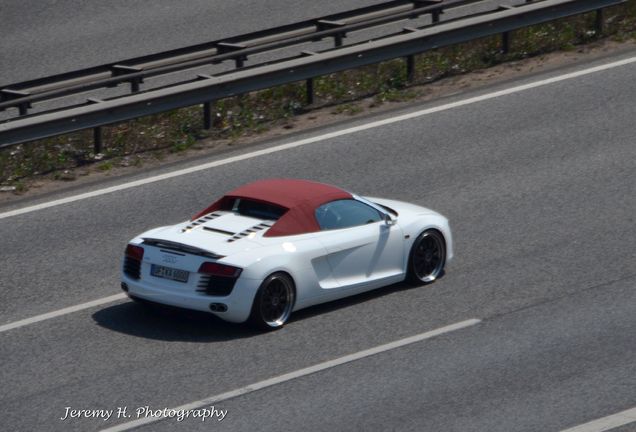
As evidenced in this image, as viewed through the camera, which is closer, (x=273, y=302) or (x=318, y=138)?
(x=273, y=302)

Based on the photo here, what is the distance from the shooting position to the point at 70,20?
22.2 metres

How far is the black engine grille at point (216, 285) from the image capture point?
10930 millimetres

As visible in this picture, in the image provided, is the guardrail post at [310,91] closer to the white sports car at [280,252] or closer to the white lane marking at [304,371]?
the white sports car at [280,252]

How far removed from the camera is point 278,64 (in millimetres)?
17453

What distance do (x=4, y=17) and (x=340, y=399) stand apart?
14.6 metres

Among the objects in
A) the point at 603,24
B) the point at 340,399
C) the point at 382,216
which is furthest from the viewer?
the point at 603,24

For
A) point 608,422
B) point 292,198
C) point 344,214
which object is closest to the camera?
point 608,422

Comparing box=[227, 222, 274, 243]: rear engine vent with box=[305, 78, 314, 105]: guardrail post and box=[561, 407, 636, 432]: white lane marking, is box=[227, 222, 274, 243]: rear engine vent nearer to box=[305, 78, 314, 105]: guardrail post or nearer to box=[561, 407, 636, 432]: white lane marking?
box=[561, 407, 636, 432]: white lane marking

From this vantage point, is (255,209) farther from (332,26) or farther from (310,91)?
(332,26)

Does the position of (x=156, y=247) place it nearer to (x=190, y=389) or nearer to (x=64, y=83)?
(x=190, y=389)

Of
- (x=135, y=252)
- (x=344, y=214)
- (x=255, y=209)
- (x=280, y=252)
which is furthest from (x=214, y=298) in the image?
(x=344, y=214)

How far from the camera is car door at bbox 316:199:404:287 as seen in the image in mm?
11844

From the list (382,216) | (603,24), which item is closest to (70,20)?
(603,24)

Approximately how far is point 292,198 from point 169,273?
4.72 ft
